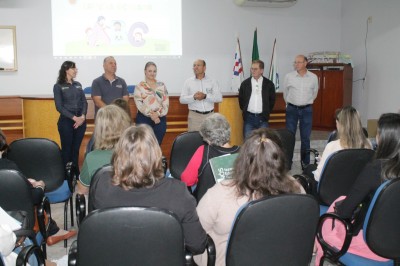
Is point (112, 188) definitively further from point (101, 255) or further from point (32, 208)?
point (32, 208)

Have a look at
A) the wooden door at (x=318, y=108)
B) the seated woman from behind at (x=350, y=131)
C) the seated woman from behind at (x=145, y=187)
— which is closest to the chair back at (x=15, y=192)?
the seated woman from behind at (x=145, y=187)

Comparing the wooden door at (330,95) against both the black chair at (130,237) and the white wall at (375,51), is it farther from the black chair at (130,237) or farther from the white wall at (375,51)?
the black chair at (130,237)

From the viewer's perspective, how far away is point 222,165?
98.3 inches

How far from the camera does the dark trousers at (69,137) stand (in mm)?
5059

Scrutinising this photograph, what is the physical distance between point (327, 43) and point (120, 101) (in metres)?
6.68

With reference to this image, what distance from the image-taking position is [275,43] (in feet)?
29.0

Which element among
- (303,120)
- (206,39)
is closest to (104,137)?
(303,120)

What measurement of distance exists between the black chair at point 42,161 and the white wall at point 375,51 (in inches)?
239

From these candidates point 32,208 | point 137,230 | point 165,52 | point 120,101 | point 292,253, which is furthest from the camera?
point 165,52

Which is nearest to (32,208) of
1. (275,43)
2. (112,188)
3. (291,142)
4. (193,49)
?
(112,188)

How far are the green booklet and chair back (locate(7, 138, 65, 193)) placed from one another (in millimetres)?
1486

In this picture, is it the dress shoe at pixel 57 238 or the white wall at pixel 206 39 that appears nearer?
the dress shoe at pixel 57 238

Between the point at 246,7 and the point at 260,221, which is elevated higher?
the point at 246,7

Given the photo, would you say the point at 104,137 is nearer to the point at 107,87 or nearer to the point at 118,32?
the point at 107,87
